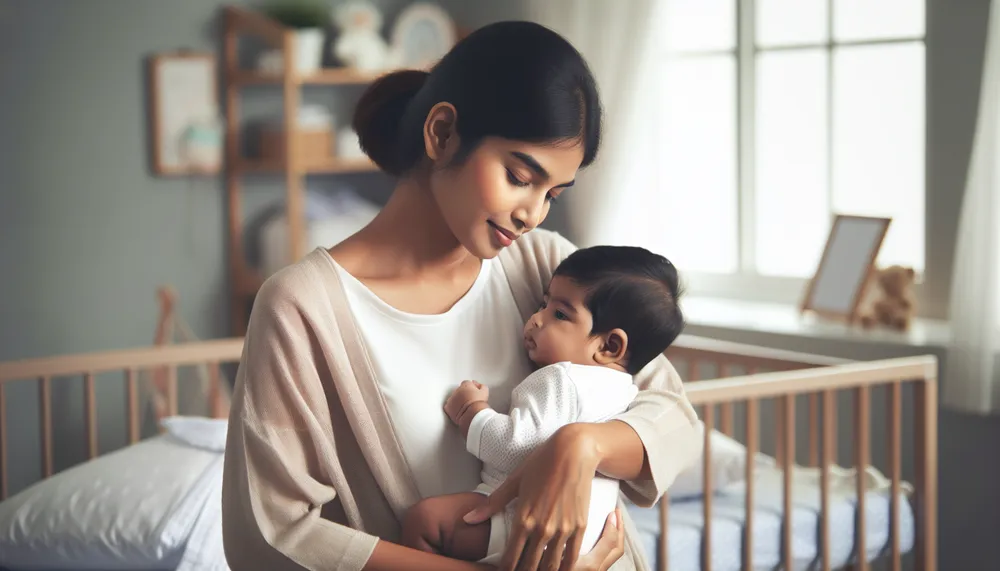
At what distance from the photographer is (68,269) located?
3594mm

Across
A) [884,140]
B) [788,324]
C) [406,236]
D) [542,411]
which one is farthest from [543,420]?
[884,140]

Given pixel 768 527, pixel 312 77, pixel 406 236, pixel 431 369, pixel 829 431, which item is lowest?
pixel 768 527

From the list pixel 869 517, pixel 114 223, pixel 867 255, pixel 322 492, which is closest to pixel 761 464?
pixel 869 517

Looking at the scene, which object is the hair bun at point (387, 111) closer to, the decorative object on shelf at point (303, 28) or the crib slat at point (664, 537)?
the crib slat at point (664, 537)

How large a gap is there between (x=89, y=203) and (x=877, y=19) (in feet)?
7.46

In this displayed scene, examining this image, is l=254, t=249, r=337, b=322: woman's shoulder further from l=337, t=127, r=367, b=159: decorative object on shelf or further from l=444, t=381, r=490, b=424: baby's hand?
l=337, t=127, r=367, b=159: decorative object on shelf

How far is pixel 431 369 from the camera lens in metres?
1.22

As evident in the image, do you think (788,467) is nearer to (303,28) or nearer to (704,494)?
(704,494)

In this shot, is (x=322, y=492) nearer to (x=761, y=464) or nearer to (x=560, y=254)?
(x=560, y=254)

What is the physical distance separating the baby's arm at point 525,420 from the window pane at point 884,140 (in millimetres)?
2032

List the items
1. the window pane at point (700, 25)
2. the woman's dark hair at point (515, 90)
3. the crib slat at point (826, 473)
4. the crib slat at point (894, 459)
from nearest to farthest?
the woman's dark hair at point (515, 90), the crib slat at point (826, 473), the crib slat at point (894, 459), the window pane at point (700, 25)

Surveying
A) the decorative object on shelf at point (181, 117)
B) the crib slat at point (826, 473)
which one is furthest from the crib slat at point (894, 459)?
the decorative object on shelf at point (181, 117)

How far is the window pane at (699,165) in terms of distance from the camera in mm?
3490

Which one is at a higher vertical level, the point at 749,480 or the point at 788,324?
the point at 788,324
